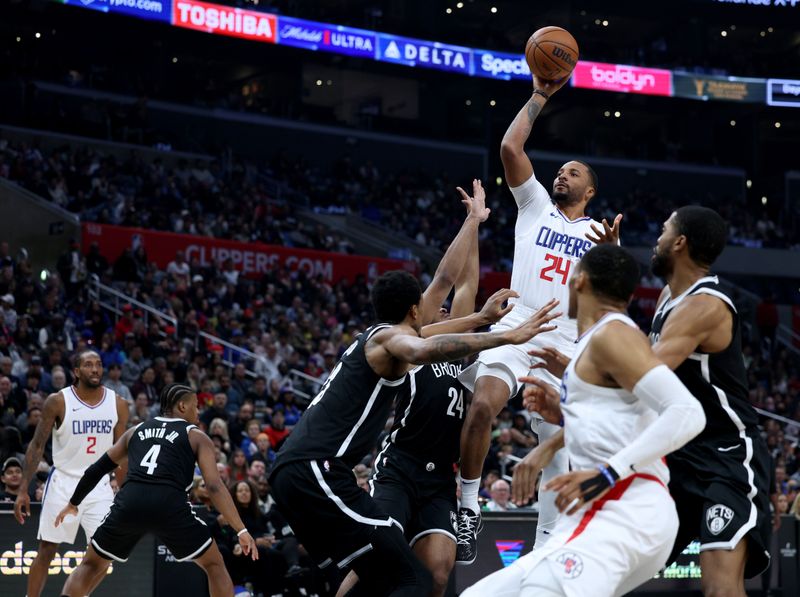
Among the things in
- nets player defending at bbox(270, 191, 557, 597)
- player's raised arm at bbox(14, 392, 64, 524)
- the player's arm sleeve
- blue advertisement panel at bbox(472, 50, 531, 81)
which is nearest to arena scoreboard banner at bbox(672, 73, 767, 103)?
blue advertisement panel at bbox(472, 50, 531, 81)

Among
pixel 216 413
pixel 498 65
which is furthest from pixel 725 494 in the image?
pixel 498 65

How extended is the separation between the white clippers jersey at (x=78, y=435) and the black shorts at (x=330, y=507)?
182 inches

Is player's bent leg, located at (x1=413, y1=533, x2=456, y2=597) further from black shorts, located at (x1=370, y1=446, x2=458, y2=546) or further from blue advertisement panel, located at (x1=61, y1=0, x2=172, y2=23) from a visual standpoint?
blue advertisement panel, located at (x1=61, y1=0, x2=172, y2=23)

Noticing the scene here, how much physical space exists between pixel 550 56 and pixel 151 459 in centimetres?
409

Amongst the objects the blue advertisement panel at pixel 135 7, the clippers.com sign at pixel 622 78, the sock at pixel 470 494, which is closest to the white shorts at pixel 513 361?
the sock at pixel 470 494

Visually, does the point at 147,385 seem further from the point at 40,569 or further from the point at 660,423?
the point at 660,423

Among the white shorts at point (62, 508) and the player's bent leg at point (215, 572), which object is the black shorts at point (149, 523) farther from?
the white shorts at point (62, 508)

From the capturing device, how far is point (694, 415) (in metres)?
4.39

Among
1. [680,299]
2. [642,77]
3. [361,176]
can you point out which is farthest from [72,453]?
[642,77]

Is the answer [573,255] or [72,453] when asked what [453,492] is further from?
[72,453]

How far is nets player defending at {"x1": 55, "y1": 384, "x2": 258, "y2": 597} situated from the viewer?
814 centimetres

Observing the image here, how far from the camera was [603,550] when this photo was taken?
4.30m

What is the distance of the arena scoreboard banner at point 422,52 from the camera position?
28.8 meters

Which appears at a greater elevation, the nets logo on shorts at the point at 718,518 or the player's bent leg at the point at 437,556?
the nets logo on shorts at the point at 718,518
